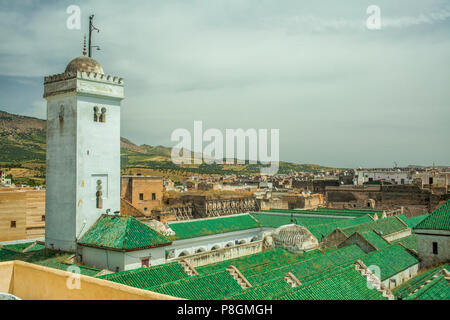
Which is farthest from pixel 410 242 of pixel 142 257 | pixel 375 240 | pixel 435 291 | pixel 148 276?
pixel 148 276

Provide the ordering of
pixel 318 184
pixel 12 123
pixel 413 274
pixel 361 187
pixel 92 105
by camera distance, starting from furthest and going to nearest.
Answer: pixel 12 123 → pixel 318 184 → pixel 361 187 → pixel 413 274 → pixel 92 105

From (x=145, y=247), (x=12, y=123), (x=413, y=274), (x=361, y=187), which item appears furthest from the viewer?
(x=12, y=123)

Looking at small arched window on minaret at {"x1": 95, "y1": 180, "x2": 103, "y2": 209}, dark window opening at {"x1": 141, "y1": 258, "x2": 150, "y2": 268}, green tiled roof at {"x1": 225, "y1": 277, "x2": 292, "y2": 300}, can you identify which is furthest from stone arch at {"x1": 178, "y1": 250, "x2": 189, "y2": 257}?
green tiled roof at {"x1": 225, "y1": 277, "x2": 292, "y2": 300}

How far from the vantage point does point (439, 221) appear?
18250 millimetres

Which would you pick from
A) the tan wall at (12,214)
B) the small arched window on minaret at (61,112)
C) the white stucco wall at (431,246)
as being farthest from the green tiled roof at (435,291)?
the tan wall at (12,214)

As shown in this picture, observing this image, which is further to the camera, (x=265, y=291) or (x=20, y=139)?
(x=20, y=139)

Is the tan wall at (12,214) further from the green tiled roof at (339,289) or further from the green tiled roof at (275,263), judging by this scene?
the green tiled roof at (339,289)

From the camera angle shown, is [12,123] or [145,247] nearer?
[145,247]

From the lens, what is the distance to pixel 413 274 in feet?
60.7

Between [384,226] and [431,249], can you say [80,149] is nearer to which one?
[431,249]

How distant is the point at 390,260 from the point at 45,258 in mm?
14352
